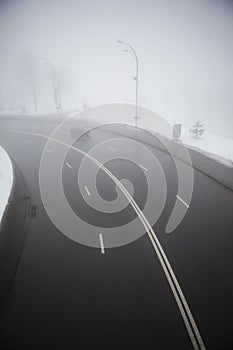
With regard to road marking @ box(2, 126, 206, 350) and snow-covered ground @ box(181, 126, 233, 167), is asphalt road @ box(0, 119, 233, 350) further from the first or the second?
snow-covered ground @ box(181, 126, 233, 167)

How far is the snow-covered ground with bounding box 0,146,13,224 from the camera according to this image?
1481cm

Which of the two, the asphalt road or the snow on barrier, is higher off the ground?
the snow on barrier

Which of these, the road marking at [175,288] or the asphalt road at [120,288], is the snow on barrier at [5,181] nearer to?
the asphalt road at [120,288]

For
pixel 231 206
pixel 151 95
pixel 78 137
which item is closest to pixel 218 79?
pixel 151 95

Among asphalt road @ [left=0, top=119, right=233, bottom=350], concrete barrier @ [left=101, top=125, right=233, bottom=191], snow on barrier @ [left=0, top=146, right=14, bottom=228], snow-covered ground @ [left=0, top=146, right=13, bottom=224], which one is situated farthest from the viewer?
concrete barrier @ [left=101, top=125, right=233, bottom=191]

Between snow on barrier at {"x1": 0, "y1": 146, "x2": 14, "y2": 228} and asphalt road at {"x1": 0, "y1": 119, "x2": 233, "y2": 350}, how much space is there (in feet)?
5.43

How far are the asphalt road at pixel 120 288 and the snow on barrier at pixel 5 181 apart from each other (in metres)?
1.65

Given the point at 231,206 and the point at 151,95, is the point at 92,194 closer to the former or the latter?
the point at 231,206

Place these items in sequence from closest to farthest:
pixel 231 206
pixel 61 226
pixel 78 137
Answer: pixel 61 226, pixel 231 206, pixel 78 137

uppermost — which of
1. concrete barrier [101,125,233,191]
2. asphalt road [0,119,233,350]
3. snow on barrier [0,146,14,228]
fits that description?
concrete barrier [101,125,233,191]

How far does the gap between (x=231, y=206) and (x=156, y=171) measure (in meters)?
7.37

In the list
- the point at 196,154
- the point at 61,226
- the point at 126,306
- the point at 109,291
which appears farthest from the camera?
the point at 196,154

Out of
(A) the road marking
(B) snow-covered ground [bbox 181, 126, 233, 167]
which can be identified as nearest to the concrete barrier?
(B) snow-covered ground [bbox 181, 126, 233, 167]

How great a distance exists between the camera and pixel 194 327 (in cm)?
729
